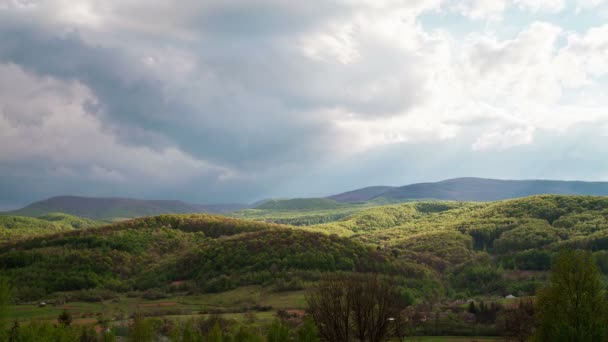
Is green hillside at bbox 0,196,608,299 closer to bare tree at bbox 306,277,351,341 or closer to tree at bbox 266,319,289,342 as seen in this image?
tree at bbox 266,319,289,342

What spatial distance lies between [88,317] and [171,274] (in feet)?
177

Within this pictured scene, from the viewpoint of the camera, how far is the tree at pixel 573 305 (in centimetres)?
6062

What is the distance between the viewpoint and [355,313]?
6794 cm

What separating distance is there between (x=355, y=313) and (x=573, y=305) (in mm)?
26738

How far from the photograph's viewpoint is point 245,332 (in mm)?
77375

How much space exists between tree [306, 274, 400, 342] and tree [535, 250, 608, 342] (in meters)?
19.0

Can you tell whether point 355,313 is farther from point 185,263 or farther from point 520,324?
point 185,263

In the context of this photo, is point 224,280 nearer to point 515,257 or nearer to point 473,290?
point 473,290

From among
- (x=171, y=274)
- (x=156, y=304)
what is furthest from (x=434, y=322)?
(x=171, y=274)

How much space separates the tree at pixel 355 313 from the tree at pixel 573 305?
750 inches

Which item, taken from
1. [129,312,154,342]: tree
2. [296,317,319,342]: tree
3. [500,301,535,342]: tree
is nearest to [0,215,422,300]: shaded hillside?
[500,301,535,342]: tree

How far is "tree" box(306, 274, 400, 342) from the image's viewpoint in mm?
67438

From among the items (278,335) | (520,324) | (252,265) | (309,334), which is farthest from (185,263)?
(520,324)

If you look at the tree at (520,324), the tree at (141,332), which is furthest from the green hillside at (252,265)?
the tree at (141,332)
